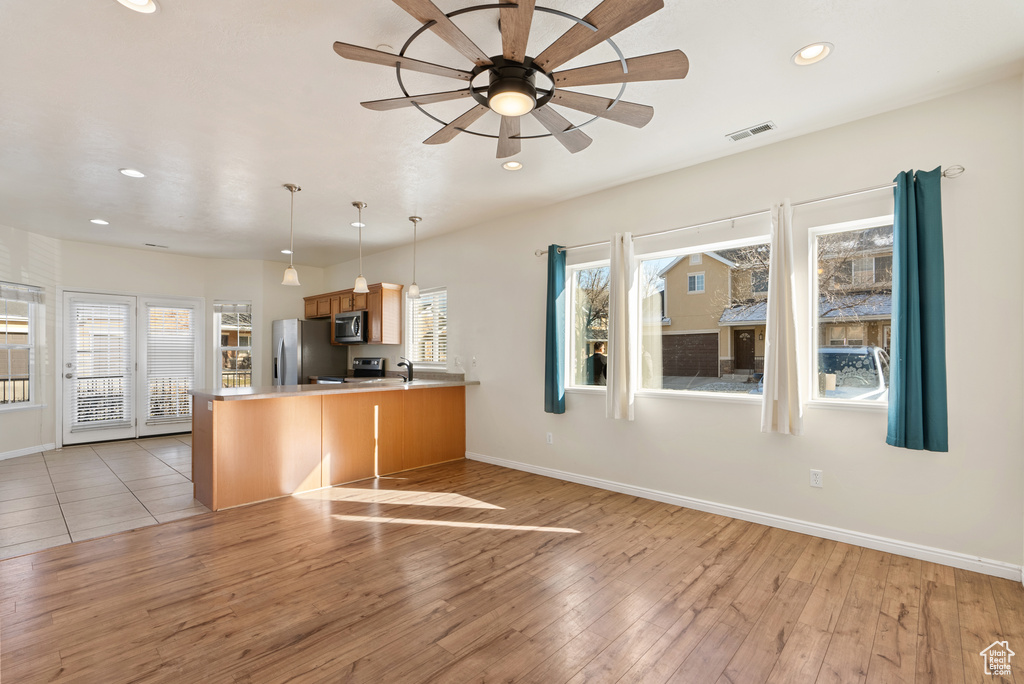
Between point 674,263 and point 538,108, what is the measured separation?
7.51 feet

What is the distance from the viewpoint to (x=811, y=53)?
7.97ft

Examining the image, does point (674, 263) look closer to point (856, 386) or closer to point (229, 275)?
point (856, 386)

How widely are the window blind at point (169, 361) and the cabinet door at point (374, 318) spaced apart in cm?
304

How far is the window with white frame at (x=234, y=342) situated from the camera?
743cm

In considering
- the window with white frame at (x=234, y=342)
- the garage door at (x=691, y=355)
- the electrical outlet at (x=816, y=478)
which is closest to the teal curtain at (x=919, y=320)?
the electrical outlet at (x=816, y=478)

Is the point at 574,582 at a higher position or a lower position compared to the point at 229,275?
lower

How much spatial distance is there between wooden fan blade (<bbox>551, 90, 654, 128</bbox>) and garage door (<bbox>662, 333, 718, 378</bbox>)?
6.85 feet

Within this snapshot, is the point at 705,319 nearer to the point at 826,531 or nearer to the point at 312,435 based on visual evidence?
the point at 826,531

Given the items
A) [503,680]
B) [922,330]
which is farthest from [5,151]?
[922,330]

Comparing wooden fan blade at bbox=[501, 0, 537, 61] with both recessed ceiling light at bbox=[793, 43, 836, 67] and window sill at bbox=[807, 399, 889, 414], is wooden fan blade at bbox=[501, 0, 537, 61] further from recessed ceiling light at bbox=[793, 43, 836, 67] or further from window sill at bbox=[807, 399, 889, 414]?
window sill at bbox=[807, 399, 889, 414]

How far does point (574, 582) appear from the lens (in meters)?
2.58

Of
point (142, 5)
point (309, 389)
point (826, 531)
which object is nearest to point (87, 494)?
point (309, 389)

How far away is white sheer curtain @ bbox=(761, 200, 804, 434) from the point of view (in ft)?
10.6

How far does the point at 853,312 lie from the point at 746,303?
0.70m
